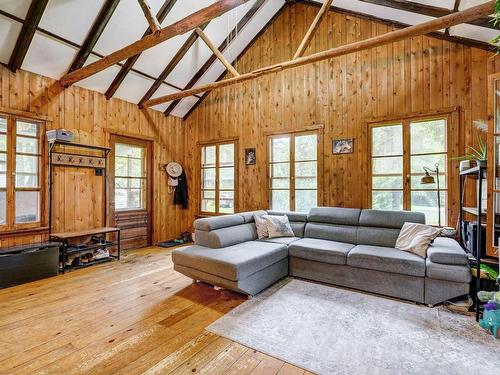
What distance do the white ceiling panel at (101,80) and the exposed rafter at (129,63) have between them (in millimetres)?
70

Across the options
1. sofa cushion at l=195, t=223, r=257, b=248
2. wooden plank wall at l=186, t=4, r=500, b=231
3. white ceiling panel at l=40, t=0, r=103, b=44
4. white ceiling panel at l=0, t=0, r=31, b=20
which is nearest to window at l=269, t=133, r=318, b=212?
wooden plank wall at l=186, t=4, r=500, b=231

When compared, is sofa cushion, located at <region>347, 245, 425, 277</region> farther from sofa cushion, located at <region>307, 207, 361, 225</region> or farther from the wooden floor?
the wooden floor

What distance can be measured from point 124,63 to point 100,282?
11.8 feet

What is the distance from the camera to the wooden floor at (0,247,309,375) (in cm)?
190

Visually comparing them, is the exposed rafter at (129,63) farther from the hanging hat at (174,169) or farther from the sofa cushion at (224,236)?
the sofa cushion at (224,236)

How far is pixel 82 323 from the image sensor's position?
8.18ft

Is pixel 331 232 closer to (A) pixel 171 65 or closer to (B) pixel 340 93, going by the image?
(B) pixel 340 93

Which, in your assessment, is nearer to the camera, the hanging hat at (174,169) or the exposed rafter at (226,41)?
the exposed rafter at (226,41)

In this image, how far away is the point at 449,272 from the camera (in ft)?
8.87

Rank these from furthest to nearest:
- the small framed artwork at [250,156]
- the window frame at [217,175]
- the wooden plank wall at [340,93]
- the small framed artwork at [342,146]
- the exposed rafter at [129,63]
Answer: the window frame at [217,175], the small framed artwork at [250,156], the small framed artwork at [342,146], the exposed rafter at [129,63], the wooden plank wall at [340,93]

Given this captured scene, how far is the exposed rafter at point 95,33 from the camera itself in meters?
3.69

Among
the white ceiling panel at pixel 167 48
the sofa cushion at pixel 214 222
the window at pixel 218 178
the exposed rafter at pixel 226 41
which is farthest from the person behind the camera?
the window at pixel 218 178

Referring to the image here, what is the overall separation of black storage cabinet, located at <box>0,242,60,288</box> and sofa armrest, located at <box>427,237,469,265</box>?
15.8 ft

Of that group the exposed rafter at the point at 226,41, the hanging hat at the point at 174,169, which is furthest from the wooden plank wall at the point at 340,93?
the hanging hat at the point at 174,169
